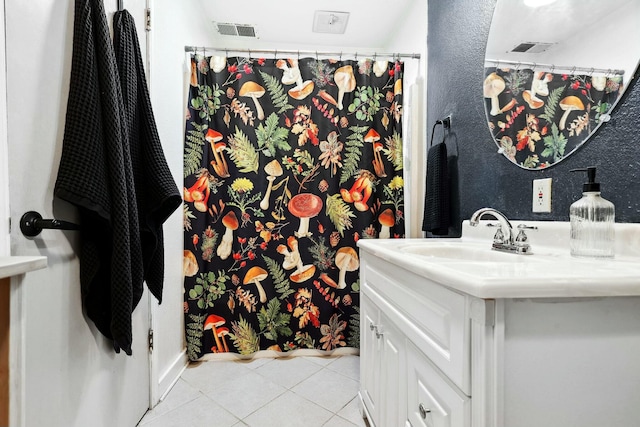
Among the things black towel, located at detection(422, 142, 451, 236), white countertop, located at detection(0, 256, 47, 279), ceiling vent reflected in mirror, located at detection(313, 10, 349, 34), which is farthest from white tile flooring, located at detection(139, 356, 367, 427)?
ceiling vent reflected in mirror, located at detection(313, 10, 349, 34)

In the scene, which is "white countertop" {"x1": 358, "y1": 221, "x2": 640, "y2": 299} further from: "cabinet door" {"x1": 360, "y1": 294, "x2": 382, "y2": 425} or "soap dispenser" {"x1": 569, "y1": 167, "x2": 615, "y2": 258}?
"cabinet door" {"x1": 360, "y1": 294, "x2": 382, "y2": 425}

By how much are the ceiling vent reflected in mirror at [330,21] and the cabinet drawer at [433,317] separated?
2058 mm

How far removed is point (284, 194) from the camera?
1.89m

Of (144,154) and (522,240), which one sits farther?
(144,154)

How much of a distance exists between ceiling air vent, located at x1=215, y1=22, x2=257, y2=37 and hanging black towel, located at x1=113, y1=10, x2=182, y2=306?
55.4 inches

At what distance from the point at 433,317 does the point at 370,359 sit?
0.66m

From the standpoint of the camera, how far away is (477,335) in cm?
53

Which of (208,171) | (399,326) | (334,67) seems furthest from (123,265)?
(334,67)

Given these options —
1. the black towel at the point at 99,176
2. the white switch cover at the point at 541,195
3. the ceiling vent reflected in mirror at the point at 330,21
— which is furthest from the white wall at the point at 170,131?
the white switch cover at the point at 541,195

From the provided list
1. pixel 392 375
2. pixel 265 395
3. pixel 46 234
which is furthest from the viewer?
pixel 265 395

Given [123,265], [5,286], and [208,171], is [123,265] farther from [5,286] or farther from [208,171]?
[208,171]

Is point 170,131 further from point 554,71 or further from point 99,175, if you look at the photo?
point 554,71

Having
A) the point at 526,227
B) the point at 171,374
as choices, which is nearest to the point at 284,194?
the point at 171,374

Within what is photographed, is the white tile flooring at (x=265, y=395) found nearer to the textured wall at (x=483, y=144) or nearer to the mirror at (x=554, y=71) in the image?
the textured wall at (x=483, y=144)
